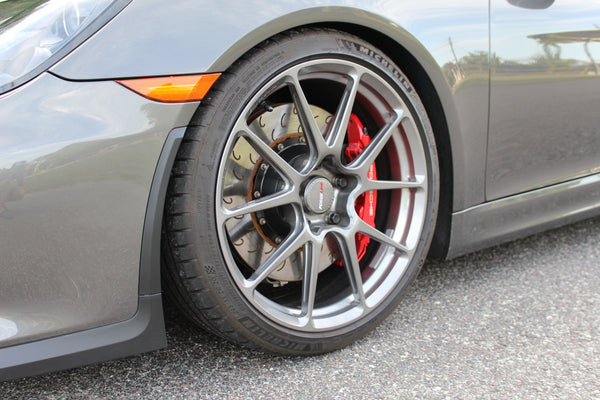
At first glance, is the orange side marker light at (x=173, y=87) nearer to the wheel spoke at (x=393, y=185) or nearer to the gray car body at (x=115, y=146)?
the gray car body at (x=115, y=146)

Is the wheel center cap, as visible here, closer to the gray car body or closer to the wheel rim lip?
the wheel rim lip

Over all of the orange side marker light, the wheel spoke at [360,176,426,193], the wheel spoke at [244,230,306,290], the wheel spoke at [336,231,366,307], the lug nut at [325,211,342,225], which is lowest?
Answer: the wheel spoke at [336,231,366,307]

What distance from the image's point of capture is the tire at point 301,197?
4.42 feet

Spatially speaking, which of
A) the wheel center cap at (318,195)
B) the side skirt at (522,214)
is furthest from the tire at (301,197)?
the side skirt at (522,214)

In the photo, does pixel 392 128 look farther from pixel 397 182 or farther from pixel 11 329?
pixel 11 329

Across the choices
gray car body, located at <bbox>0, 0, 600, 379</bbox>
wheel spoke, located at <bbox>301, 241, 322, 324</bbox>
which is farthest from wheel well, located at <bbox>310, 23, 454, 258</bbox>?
wheel spoke, located at <bbox>301, 241, 322, 324</bbox>

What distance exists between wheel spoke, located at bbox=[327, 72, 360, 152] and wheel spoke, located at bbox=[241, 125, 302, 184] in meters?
0.14

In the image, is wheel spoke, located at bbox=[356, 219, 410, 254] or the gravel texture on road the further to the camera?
wheel spoke, located at bbox=[356, 219, 410, 254]

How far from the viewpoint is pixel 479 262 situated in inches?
90.7

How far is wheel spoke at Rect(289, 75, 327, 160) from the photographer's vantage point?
57.7 inches

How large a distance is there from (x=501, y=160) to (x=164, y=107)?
3.59ft

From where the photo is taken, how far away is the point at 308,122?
1.52m

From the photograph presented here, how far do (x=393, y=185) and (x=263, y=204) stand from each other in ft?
1.47

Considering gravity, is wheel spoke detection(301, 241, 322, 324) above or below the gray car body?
below
